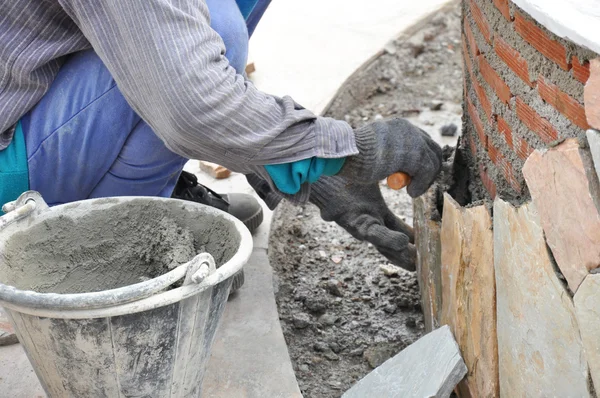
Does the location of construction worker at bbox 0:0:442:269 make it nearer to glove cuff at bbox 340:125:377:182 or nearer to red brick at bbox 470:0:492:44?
glove cuff at bbox 340:125:377:182

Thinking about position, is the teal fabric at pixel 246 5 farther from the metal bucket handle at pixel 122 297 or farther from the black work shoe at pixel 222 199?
the metal bucket handle at pixel 122 297

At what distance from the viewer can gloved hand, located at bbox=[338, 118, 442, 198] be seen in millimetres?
2086

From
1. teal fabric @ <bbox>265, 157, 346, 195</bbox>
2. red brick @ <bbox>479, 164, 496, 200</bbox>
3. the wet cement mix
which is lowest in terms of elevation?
the wet cement mix

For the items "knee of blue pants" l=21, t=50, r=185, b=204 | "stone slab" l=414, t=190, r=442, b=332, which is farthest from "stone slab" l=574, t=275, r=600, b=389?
"knee of blue pants" l=21, t=50, r=185, b=204

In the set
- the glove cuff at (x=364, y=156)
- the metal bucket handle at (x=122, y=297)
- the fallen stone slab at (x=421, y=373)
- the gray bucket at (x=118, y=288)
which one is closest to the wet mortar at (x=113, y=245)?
the gray bucket at (x=118, y=288)

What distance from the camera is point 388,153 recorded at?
2115 mm

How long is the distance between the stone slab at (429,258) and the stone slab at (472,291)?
11 centimetres

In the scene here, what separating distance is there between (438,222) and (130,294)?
3.53 ft

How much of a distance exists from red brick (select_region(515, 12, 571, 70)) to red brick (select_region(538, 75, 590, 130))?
6 cm

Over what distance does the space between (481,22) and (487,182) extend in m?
0.45

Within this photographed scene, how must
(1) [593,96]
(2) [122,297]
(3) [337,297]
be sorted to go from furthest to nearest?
1. (3) [337,297]
2. (2) [122,297]
3. (1) [593,96]

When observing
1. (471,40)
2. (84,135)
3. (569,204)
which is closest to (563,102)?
(569,204)

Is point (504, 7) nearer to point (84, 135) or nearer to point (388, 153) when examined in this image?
point (388, 153)

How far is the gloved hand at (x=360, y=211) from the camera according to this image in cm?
253
